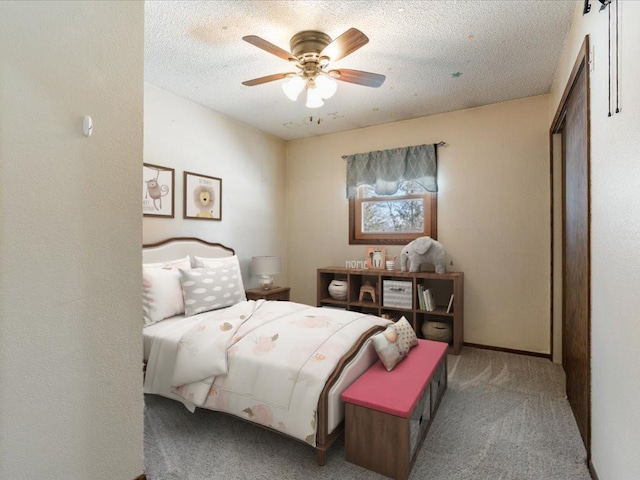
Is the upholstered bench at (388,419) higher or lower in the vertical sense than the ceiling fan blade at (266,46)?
lower

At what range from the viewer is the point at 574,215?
7.38 feet

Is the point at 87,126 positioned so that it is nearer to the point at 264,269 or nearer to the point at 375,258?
the point at 264,269

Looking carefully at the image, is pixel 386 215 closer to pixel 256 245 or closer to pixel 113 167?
pixel 256 245

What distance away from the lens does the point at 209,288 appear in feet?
9.46

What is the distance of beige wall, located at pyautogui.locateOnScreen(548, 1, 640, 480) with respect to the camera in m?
1.17

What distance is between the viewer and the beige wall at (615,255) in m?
1.17

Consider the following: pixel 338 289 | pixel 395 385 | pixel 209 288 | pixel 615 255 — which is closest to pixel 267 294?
pixel 338 289

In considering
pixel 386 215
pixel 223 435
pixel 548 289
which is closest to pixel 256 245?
pixel 386 215

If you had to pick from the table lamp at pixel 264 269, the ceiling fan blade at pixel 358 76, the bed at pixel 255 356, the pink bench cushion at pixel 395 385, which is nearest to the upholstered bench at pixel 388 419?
the pink bench cushion at pixel 395 385

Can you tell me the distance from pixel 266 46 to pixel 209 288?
191 cm

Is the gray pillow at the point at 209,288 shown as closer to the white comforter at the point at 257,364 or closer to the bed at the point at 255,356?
the bed at the point at 255,356

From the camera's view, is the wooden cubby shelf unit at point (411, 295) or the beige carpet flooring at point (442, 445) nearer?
the beige carpet flooring at point (442, 445)

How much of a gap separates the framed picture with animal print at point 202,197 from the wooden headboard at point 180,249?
0.88 feet

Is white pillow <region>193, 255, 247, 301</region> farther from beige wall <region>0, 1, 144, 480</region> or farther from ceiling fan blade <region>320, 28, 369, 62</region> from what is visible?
ceiling fan blade <region>320, 28, 369, 62</region>
